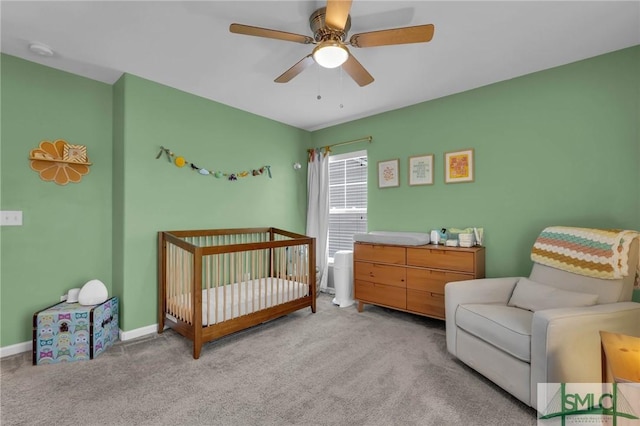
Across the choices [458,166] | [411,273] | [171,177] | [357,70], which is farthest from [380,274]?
[171,177]

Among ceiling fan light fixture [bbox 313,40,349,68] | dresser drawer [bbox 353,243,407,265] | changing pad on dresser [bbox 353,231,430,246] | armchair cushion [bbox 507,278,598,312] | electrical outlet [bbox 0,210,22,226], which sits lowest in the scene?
armchair cushion [bbox 507,278,598,312]

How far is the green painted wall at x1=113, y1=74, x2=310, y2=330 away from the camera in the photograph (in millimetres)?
2617

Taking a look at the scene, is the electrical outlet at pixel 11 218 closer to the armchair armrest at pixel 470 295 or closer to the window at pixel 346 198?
the window at pixel 346 198

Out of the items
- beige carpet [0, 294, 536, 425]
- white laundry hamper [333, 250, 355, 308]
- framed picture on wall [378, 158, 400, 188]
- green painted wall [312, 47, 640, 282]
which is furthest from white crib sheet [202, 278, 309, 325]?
framed picture on wall [378, 158, 400, 188]

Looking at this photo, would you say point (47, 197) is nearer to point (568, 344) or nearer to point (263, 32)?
point (263, 32)

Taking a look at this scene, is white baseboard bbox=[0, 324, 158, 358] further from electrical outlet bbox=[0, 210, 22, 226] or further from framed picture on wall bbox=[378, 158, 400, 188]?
framed picture on wall bbox=[378, 158, 400, 188]

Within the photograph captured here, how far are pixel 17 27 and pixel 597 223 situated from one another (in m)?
4.55

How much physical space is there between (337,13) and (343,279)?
281 cm

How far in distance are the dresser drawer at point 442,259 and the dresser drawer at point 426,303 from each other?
0.28 metres

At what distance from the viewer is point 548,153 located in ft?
8.31

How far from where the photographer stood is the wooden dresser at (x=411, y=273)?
268 centimetres

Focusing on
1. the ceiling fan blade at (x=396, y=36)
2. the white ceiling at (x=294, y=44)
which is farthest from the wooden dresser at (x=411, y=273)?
the ceiling fan blade at (x=396, y=36)

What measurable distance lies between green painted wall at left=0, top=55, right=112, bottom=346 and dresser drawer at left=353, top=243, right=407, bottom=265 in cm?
258

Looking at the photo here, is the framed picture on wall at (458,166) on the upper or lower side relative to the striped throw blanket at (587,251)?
upper
